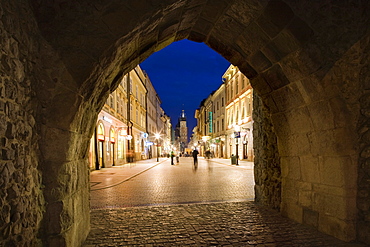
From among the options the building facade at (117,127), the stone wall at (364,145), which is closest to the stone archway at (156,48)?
the stone wall at (364,145)

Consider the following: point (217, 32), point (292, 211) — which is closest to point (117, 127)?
point (217, 32)

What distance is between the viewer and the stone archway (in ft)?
9.62

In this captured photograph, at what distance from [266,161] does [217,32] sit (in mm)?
3293

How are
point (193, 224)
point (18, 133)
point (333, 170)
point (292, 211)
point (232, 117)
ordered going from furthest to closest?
point (232, 117) < point (292, 211) < point (193, 224) < point (333, 170) < point (18, 133)

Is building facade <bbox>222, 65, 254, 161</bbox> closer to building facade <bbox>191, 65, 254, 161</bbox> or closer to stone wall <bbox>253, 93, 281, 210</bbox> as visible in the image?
building facade <bbox>191, 65, 254, 161</bbox>

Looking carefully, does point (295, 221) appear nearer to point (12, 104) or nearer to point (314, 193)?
point (314, 193)

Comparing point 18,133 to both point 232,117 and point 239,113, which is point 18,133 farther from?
point 232,117

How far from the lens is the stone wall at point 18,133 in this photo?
2.54 metres

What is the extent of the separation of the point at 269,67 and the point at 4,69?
4301mm

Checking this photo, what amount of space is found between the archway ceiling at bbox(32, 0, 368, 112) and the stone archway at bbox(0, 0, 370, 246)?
0.02 metres

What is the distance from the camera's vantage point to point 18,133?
2.80 metres

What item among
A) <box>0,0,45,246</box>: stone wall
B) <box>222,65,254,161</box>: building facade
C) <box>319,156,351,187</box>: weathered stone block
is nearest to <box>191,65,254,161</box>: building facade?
<box>222,65,254,161</box>: building facade

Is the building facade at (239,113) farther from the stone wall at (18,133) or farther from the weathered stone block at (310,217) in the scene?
the stone wall at (18,133)

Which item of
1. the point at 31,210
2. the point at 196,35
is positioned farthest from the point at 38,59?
the point at 196,35
